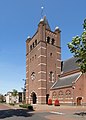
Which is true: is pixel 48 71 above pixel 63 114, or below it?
above

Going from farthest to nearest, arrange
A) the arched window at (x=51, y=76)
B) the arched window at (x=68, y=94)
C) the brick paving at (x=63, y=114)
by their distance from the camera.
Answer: the arched window at (x=51, y=76), the arched window at (x=68, y=94), the brick paving at (x=63, y=114)

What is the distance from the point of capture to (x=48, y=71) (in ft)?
197

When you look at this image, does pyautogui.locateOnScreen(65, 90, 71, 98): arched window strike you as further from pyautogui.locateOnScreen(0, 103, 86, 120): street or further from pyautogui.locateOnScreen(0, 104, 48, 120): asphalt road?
pyautogui.locateOnScreen(0, 104, 48, 120): asphalt road

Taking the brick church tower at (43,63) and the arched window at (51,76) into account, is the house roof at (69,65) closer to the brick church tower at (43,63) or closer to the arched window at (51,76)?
the brick church tower at (43,63)

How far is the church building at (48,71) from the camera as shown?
178 feet

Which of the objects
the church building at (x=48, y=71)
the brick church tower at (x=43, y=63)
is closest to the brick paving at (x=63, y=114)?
the church building at (x=48, y=71)

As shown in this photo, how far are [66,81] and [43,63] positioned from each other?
8.22 m

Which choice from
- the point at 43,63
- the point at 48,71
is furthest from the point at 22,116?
the point at 48,71

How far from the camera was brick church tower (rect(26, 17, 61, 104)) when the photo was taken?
58272 mm

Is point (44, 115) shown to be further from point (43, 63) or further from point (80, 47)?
point (43, 63)

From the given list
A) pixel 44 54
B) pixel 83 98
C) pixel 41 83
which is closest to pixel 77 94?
pixel 83 98

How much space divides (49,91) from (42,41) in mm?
13653

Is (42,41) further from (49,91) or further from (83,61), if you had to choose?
(83,61)

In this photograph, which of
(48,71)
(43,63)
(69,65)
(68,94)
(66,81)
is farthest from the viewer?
(69,65)
